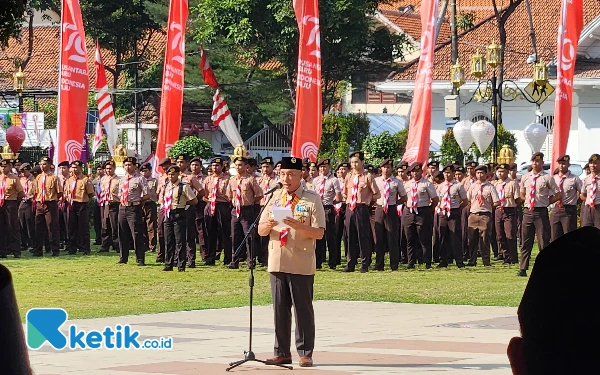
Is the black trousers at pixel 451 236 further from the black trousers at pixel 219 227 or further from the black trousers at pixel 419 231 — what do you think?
the black trousers at pixel 219 227

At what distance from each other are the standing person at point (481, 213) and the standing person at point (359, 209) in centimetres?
233

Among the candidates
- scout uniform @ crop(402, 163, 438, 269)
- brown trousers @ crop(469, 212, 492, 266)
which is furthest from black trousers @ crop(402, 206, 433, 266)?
brown trousers @ crop(469, 212, 492, 266)

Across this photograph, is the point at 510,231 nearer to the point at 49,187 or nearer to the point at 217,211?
the point at 217,211

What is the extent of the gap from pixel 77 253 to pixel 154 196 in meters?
3.14

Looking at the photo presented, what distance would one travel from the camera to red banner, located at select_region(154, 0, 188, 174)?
23.1 meters

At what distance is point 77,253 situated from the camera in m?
25.7

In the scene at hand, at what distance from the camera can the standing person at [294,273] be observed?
9781 millimetres

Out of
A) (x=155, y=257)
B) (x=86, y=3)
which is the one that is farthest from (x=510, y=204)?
(x=86, y=3)

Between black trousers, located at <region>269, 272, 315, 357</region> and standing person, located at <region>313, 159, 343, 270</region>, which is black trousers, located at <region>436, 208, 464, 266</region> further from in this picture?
black trousers, located at <region>269, 272, 315, 357</region>

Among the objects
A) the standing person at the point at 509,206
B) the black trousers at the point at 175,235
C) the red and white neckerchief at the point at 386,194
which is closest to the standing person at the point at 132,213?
the black trousers at the point at 175,235

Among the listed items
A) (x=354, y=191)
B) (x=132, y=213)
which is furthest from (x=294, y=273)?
(x=132, y=213)

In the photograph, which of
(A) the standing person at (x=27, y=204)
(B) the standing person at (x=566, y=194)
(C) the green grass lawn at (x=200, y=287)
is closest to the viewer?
(C) the green grass lawn at (x=200, y=287)

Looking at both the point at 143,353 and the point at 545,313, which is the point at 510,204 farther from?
the point at 545,313

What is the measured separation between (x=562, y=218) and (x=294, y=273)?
11.5m
